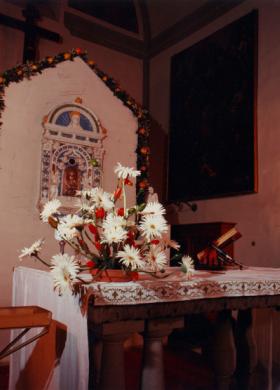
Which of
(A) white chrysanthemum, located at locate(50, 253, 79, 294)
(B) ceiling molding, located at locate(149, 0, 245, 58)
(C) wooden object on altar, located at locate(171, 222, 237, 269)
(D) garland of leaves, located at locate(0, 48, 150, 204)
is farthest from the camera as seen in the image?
(B) ceiling molding, located at locate(149, 0, 245, 58)

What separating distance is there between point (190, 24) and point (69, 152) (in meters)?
3.91

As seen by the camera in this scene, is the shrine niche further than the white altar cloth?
Yes

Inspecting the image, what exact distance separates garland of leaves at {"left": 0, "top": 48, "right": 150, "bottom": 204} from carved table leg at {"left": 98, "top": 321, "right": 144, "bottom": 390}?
A: 310 cm

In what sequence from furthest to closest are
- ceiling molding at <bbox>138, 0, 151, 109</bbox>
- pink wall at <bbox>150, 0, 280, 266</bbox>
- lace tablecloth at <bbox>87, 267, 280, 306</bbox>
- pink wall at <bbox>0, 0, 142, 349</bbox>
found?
ceiling molding at <bbox>138, 0, 151, 109</bbox>, pink wall at <bbox>150, 0, 280, 266</bbox>, pink wall at <bbox>0, 0, 142, 349</bbox>, lace tablecloth at <bbox>87, 267, 280, 306</bbox>

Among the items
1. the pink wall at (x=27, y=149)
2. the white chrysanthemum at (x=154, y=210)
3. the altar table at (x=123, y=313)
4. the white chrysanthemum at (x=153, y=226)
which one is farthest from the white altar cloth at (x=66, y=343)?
the pink wall at (x=27, y=149)

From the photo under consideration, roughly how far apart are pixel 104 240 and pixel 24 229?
3.03 metres

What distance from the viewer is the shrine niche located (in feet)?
17.6

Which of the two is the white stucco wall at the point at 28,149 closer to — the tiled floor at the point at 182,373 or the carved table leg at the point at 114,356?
the tiled floor at the point at 182,373

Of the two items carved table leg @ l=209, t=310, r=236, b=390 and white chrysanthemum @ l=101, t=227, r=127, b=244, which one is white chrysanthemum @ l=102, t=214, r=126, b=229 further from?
carved table leg @ l=209, t=310, r=236, b=390

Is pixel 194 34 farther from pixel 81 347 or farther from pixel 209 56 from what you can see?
pixel 81 347

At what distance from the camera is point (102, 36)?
833 centimetres

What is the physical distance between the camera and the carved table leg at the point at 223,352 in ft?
10.6

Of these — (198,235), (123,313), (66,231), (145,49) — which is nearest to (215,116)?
(198,235)

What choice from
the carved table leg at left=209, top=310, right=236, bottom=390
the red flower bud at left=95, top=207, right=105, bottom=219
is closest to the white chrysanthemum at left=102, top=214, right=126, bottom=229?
the red flower bud at left=95, top=207, right=105, bottom=219
